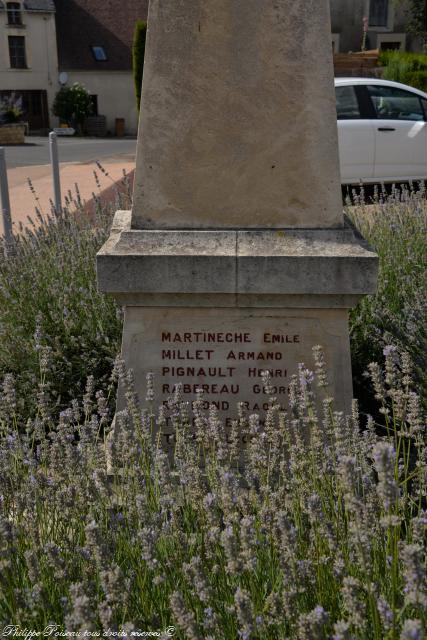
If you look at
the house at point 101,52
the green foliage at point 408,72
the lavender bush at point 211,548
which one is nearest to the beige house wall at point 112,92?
the house at point 101,52

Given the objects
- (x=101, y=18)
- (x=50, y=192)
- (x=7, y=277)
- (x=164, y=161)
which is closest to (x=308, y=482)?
(x=164, y=161)

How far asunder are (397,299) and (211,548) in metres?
2.77

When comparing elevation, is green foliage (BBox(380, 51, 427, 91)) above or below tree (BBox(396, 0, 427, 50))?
below

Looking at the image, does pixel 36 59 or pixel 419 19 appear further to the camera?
pixel 36 59

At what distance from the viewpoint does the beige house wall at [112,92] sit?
39.7 metres

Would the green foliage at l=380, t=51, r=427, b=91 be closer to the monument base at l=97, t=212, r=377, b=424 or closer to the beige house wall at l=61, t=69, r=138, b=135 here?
the beige house wall at l=61, t=69, r=138, b=135

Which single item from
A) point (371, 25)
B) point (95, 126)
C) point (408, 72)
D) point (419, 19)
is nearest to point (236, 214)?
point (408, 72)

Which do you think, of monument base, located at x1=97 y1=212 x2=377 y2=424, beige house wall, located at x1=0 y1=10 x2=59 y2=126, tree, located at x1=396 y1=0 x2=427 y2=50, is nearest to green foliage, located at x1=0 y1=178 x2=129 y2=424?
monument base, located at x1=97 y1=212 x2=377 y2=424

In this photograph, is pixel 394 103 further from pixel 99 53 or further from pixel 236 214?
pixel 99 53

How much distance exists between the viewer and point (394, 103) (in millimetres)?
11070

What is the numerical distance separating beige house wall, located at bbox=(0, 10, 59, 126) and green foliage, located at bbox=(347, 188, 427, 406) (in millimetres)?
36671

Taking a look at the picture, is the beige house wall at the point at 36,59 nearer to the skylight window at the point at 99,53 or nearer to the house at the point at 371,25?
the skylight window at the point at 99,53

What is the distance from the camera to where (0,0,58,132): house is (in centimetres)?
3891

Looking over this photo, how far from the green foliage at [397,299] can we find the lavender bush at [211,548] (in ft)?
4.48
